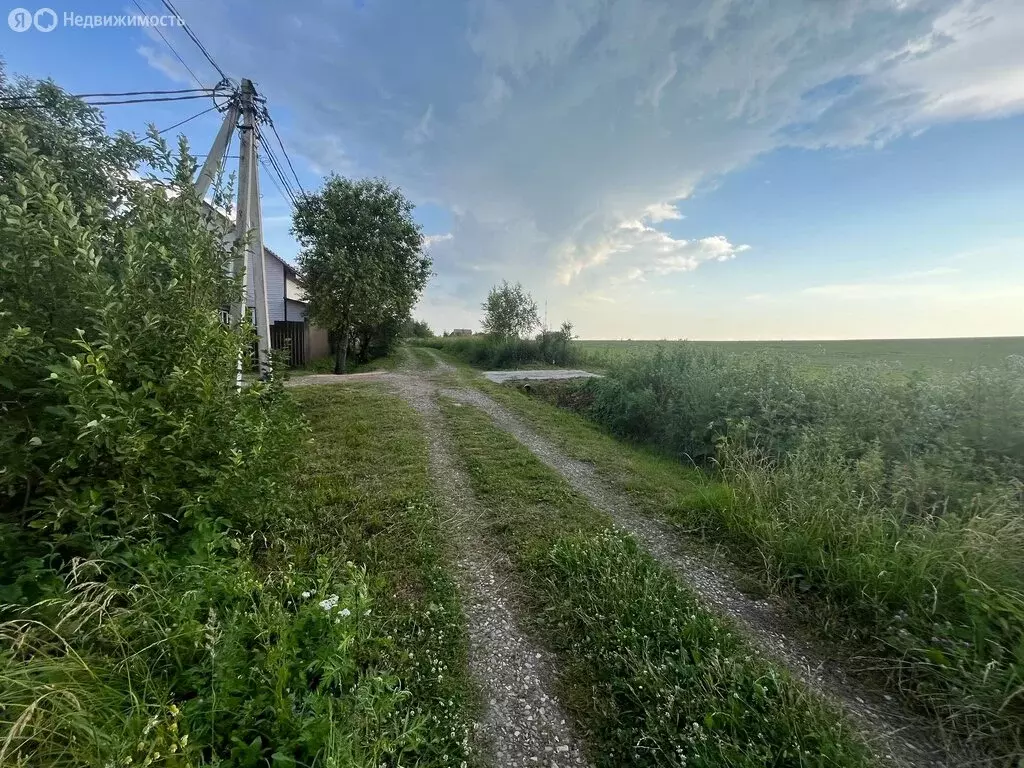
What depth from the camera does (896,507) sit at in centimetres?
372

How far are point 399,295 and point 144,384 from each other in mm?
16542

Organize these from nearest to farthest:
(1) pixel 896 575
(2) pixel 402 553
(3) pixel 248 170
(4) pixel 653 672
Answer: (4) pixel 653 672
(1) pixel 896 575
(2) pixel 402 553
(3) pixel 248 170

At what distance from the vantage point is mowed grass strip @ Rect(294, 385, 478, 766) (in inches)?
88.7

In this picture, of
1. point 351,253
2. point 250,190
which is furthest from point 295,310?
point 250,190

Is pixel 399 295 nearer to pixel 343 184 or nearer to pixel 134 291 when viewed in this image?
pixel 343 184

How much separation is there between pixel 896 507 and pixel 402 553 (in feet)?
15.6

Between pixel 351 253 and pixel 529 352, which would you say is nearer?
pixel 351 253

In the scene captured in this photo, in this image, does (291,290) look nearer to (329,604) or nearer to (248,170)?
(248,170)

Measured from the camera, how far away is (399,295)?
1809cm

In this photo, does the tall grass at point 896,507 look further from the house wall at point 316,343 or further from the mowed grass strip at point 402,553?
the house wall at point 316,343

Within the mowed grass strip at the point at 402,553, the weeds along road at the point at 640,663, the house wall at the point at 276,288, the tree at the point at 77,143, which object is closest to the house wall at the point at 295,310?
the house wall at the point at 276,288

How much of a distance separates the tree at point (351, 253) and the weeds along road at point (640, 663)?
14.2 meters

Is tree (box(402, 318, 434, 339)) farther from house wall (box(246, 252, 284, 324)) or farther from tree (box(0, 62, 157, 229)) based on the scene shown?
tree (box(0, 62, 157, 229))

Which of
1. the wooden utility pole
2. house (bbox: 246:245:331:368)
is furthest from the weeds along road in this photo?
house (bbox: 246:245:331:368)
